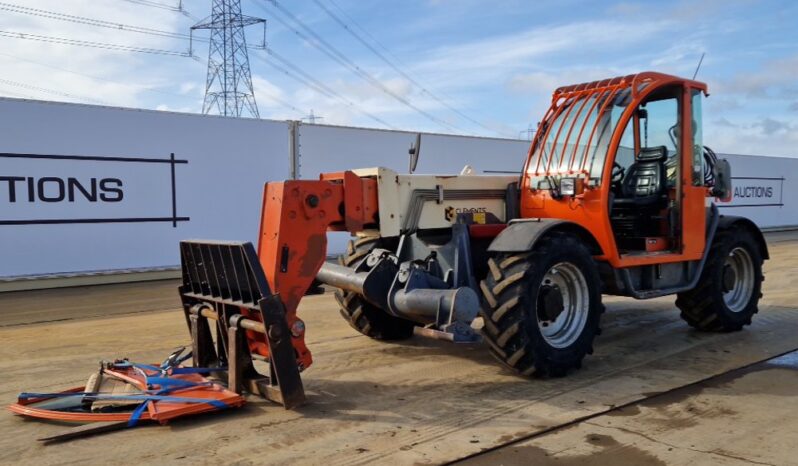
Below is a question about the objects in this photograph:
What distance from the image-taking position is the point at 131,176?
11.5 metres

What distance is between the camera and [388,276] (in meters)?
5.64

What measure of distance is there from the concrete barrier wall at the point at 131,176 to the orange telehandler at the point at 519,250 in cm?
613

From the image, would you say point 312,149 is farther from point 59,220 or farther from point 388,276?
point 388,276

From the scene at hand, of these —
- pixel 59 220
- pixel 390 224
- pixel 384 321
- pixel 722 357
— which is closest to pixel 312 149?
pixel 59 220

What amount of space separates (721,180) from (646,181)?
1.11 metres

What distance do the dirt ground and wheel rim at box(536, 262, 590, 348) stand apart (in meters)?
0.36

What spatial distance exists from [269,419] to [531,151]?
3.82 metres

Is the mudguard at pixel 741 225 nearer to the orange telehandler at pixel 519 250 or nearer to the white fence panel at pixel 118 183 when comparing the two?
the orange telehandler at pixel 519 250

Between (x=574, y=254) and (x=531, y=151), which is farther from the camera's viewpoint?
(x=531, y=151)

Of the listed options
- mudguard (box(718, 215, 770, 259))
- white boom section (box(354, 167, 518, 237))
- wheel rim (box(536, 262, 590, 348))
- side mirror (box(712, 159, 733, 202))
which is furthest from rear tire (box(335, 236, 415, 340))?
side mirror (box(712, 159, 733, 202))

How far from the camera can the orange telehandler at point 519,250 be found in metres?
4.92

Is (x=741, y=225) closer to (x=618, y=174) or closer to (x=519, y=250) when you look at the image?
(x=618, y=174)

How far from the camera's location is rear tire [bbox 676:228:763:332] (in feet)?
23.5

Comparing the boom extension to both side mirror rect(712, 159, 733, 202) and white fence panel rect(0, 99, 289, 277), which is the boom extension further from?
white fence panel rect(0, 99, 289, 277)
